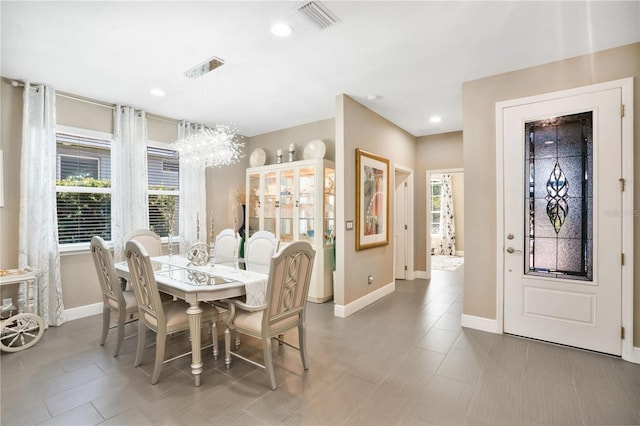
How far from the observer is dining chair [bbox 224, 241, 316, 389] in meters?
2.24

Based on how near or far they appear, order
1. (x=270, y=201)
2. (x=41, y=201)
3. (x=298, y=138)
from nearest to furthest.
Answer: (x=41, y=201)
(x=270, y=201)
(x=298, y=138)

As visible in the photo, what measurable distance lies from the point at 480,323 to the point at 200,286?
2.91m

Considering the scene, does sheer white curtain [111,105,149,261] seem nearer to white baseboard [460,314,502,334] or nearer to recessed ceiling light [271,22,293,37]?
recessed ceiling light [271,22,293,37]

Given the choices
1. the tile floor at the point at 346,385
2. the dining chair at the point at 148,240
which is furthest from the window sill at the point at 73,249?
the tile floor at the point at 346,385

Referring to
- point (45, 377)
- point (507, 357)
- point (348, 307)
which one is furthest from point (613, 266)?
point (45, 377)

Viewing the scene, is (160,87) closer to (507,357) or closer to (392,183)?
(392,183)

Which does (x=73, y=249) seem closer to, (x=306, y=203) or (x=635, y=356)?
(x=306, y=203)

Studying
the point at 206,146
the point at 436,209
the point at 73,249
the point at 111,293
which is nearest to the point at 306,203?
the point at 206,146

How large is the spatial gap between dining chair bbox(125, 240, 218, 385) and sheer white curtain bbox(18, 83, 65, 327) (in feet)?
5.74

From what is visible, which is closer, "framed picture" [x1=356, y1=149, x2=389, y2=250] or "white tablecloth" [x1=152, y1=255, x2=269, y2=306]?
"white tablecloth" [x1=152, y1=255, x2=269, y2=306]

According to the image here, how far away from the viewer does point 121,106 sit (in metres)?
4.17

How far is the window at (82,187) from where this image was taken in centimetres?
378

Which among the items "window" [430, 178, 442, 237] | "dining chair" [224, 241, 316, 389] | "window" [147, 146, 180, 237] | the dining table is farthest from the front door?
"window" [430, 178, 442, 237]

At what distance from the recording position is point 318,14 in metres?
2.21
